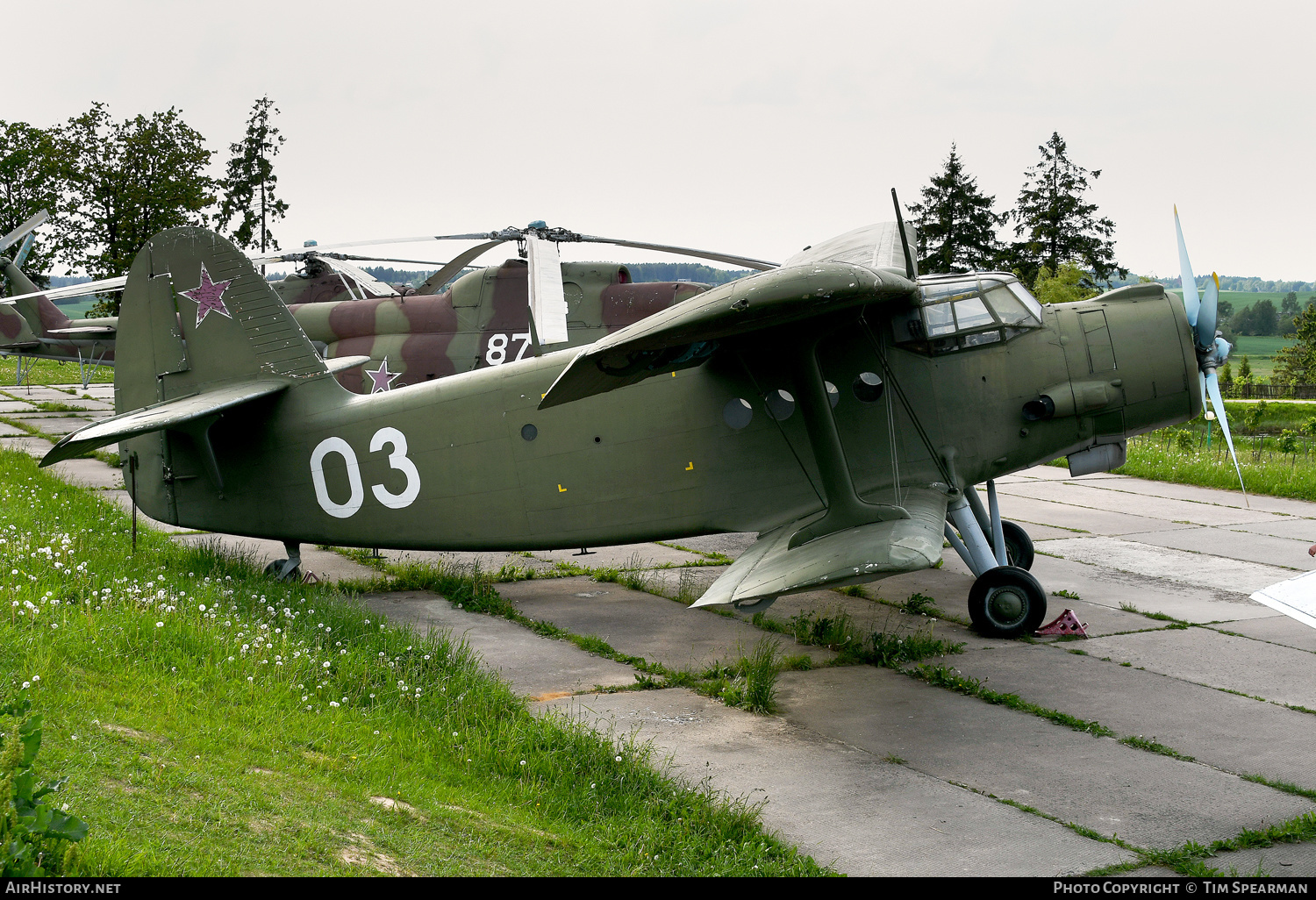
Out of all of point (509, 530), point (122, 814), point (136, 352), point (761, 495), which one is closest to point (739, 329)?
point (761, 495)

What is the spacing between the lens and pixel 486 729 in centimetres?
623

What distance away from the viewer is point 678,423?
936cm

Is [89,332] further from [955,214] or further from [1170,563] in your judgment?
[955,214]

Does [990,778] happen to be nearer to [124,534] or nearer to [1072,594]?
[1072,594]

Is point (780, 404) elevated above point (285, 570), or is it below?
above

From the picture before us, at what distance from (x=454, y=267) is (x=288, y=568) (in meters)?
9.05

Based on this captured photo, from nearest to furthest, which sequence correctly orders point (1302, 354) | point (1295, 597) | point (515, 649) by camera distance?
1. point (1295, 597)
2. point (515, 649)
3. point (1302, 354)

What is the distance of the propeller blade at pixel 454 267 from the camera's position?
18203 mm

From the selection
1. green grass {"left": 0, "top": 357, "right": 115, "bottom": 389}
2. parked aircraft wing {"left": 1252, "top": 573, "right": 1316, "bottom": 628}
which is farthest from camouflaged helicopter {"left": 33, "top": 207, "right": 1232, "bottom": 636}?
green grass {"left": 0, "top": 357, "right": 115, "bottom": 389}

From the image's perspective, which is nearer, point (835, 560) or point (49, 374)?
point (835, 560)

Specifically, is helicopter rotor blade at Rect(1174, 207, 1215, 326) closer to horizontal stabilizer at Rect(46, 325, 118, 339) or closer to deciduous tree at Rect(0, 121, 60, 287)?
horizontal stabilizer at Rect(46, 325, 118, 339)

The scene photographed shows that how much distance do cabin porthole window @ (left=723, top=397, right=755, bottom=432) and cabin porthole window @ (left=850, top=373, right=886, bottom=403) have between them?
92cm

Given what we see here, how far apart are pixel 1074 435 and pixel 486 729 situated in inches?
230

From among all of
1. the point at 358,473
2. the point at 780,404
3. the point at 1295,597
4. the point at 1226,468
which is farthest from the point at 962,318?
the point at 1226,468
